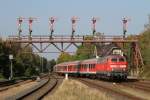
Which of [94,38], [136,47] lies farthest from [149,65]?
[94,38]

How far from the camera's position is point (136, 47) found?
7619 centimetres

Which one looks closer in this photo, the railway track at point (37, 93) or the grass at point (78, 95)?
the grass at point (78, 95)

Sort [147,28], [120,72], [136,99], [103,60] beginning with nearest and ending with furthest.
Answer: [136,99] < [120,72] < [103,60] < [147,28]

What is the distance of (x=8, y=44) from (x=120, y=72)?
1086 inches

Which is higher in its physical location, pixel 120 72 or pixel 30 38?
pixel 30 38

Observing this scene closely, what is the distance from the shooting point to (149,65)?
7800cm

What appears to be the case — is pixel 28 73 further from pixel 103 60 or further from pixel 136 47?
pixel 103 60

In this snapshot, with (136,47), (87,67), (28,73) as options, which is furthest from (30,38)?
(28,73)

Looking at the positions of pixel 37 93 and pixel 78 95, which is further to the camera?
pixel 37 93

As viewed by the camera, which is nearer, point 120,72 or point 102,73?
point 120,72

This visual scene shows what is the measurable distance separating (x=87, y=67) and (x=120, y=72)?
22.0 m

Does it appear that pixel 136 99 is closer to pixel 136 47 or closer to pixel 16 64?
pixel 136 47

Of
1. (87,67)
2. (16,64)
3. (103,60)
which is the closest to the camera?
(103,60)

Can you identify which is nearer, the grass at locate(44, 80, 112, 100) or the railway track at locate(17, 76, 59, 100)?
the grass at locate(44, 80, 112, 100)
